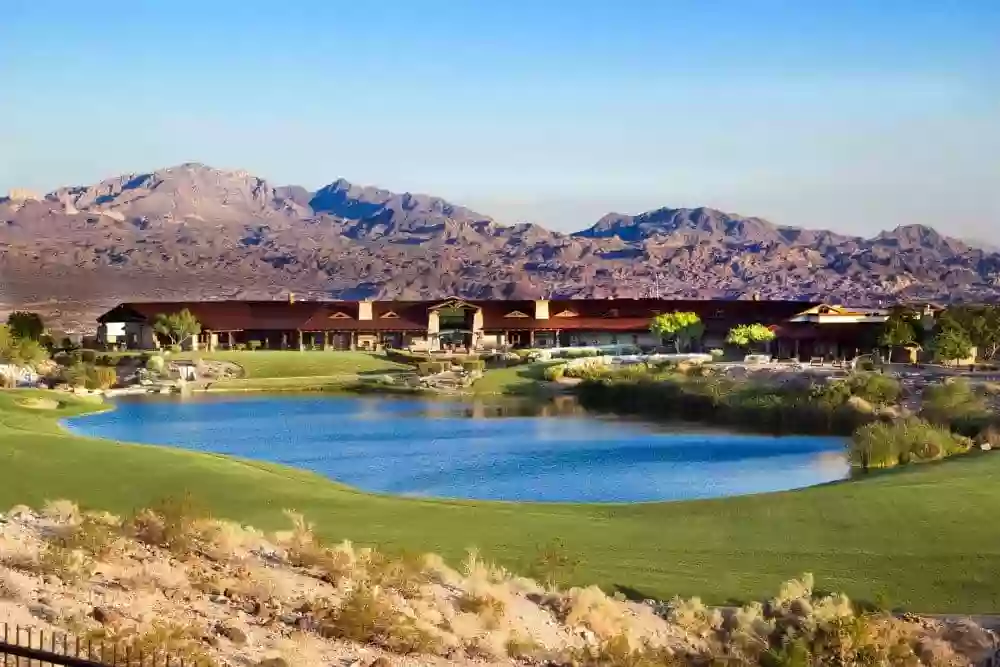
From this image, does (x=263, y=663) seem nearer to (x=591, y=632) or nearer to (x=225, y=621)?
(x=225, y=621)

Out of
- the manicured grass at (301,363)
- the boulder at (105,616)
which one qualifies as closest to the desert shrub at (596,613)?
the boulder at (105,616)

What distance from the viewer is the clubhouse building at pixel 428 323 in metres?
80.7

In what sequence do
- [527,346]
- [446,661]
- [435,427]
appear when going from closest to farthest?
[446,661], [435,427], [527,346]

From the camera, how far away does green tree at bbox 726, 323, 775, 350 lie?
235 feet

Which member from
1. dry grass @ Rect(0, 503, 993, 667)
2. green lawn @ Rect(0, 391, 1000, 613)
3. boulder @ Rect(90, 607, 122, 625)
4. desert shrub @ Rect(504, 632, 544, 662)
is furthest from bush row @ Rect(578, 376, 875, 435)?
boulder @ Rect(90, 607, 122, 625)

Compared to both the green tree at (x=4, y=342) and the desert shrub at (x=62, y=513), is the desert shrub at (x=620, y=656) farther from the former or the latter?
the green tree at (x=4, y=342)

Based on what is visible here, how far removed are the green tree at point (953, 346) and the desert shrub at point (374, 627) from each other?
50991 mm

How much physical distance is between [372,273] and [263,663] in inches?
7302

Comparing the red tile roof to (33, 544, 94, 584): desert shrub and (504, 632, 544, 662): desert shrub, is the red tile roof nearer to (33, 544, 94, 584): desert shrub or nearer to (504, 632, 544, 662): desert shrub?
(504, 632, 544, 662): desert shrub

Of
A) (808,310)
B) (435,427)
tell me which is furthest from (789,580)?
(808,310)

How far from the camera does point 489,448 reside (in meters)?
35.0

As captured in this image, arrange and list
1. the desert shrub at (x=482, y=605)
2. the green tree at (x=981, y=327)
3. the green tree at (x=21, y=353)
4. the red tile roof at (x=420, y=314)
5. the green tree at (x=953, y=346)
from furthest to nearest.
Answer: the red tile roof at (x=420, y=314)
the green tree at (x=981, y=327)
the green tree at (x=21, y=353)
the green tree at (x=953, y=346)
the desert shrub at (x=482, y=605)

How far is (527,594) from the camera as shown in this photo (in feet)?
43.4

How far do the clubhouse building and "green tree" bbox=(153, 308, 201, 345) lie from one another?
0.64 metres
